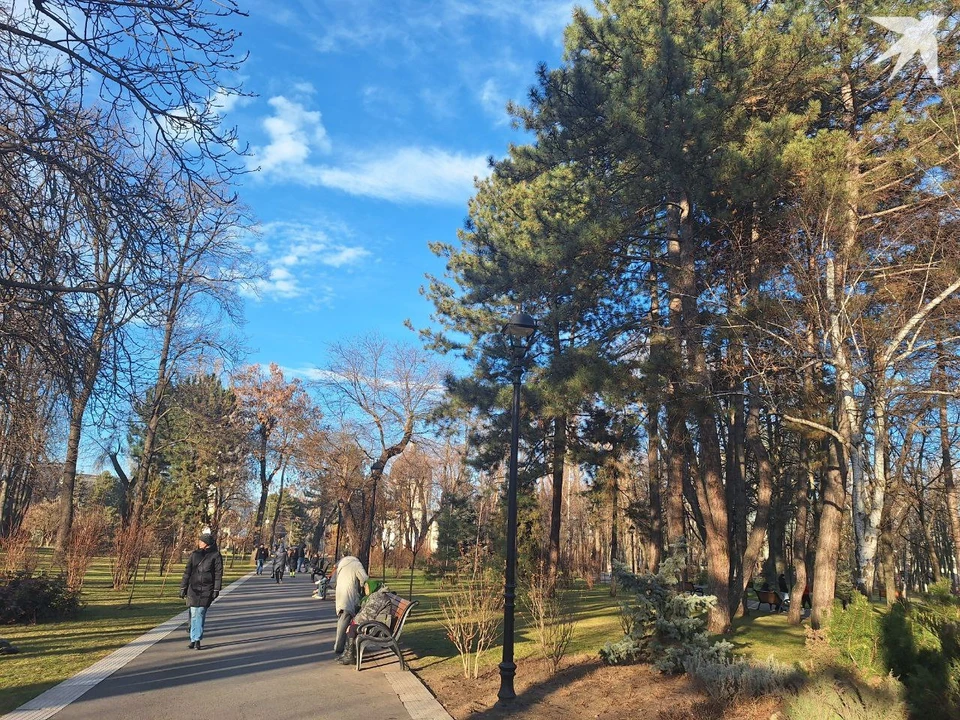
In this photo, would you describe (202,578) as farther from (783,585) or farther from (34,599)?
(783,585)

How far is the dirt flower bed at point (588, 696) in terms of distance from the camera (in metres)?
6.32

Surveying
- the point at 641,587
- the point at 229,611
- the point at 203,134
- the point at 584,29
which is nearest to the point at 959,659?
the point at 641,587

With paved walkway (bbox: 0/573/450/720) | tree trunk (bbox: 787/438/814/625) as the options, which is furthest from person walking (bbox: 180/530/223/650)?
tree trunk (bbox: 787/438/814/625)

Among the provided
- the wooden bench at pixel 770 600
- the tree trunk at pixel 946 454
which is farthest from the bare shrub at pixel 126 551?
the tree trunk at pixel 946 454

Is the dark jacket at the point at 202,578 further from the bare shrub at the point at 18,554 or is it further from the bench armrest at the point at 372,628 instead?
the bare shrub at the point at 18,554

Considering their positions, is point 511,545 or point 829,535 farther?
point 829,535

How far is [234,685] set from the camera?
735 centimetres

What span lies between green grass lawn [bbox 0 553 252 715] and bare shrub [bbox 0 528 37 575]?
142 centimetres

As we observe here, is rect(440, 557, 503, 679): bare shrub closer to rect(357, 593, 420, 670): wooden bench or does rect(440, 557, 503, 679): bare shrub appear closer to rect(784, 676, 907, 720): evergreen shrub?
rect(357, 593, 420, 670): wooden bench

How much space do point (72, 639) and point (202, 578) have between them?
2.14m

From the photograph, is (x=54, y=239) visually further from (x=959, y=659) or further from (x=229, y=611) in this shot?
(x=229, y=611)

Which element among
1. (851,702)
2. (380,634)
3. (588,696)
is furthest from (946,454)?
(380,634)

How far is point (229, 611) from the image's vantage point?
50.5 ft

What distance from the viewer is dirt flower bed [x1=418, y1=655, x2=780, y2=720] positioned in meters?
6.32
